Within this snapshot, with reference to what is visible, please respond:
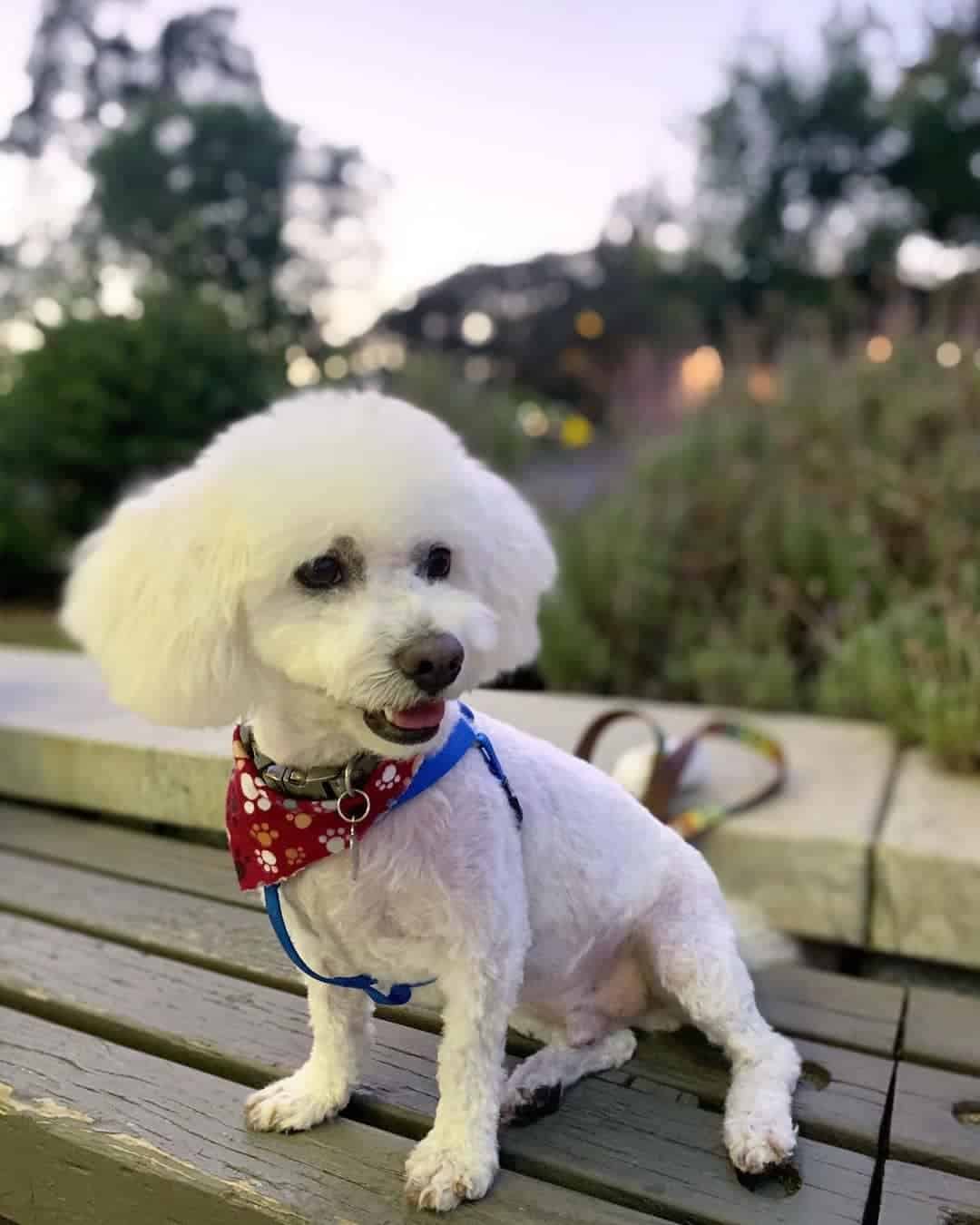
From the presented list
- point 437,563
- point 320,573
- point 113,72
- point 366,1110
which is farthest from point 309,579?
point 113,72

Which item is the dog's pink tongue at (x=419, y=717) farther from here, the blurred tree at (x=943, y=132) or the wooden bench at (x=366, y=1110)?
the blurred tree at (x=943, y=132)

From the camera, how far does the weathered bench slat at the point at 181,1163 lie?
3.42 ft

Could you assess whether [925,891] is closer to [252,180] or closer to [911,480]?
[911,480]

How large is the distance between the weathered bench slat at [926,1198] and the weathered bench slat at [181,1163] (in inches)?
11.0

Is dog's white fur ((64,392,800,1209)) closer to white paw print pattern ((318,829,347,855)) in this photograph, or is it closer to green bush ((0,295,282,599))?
white paw print pattern ((318,829,347,855))

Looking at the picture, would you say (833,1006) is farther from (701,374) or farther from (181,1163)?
(701,374)

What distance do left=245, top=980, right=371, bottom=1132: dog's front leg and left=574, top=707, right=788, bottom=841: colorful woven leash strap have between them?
→ 2.35 ft

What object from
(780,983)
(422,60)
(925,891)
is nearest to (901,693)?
(925,891)

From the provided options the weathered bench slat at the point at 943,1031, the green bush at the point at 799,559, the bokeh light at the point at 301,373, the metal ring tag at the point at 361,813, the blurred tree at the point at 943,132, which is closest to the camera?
the metal ring tag at the point at 361,813

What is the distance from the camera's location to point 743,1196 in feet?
3.52

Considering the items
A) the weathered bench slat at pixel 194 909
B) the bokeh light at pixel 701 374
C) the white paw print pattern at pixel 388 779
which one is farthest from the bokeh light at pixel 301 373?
the white paw print pattern at pixel 388 779

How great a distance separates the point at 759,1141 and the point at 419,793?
1.78ft

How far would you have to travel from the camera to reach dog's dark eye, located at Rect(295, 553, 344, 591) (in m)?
0.98

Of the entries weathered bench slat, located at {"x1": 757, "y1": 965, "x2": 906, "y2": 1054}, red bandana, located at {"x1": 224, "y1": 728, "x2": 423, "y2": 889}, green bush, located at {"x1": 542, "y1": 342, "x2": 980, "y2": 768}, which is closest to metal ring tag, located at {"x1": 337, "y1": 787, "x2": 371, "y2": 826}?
red bandana, located at {"x1": 224, "y1": 728, "x2": 423, "y2": 889}
